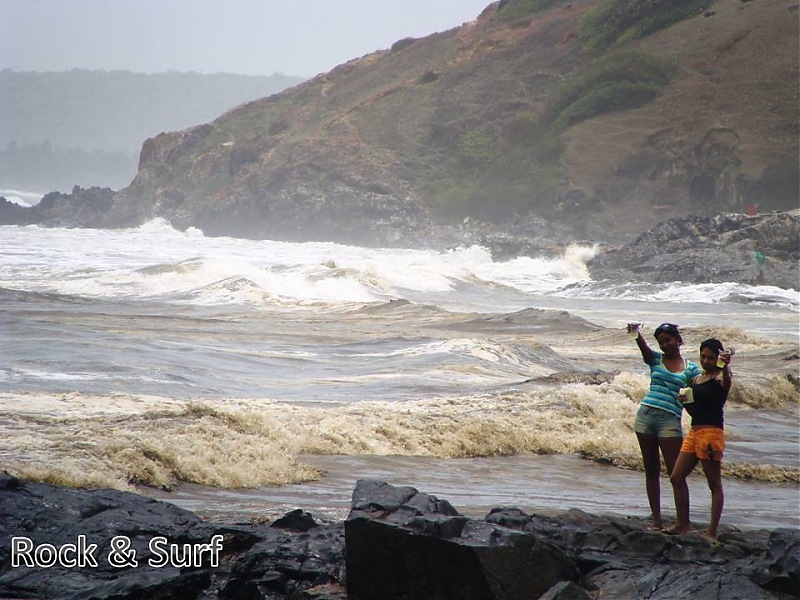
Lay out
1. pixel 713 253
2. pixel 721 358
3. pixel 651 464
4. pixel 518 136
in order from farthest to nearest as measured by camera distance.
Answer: pixel 518 136
pixel 713 253
pixel 651 464
pixel 721 358

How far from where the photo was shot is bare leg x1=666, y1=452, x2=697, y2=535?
20.6ft

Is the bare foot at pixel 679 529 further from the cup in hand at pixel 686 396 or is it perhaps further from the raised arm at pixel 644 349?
the raised arm at pixel 644 349

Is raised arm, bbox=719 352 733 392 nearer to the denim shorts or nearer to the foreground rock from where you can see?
the denim shorts

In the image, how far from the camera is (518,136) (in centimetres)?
7350

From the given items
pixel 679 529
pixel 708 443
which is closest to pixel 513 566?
pixel 679 529

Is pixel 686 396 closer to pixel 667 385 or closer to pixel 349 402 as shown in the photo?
pixel 667 385

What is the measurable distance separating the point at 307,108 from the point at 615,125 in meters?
29.6

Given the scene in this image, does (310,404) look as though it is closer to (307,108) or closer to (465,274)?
(465,274)

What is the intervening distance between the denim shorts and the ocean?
5.66 ft

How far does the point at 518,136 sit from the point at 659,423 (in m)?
68.4

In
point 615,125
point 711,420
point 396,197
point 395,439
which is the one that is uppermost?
point 615,125

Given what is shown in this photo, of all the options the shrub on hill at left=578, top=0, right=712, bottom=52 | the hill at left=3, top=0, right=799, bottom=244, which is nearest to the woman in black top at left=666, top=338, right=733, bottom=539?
the hill at left=3, top=0, right=799, bottom=244

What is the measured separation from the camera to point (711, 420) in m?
6.22

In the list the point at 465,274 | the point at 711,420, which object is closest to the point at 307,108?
the point at 465,274
